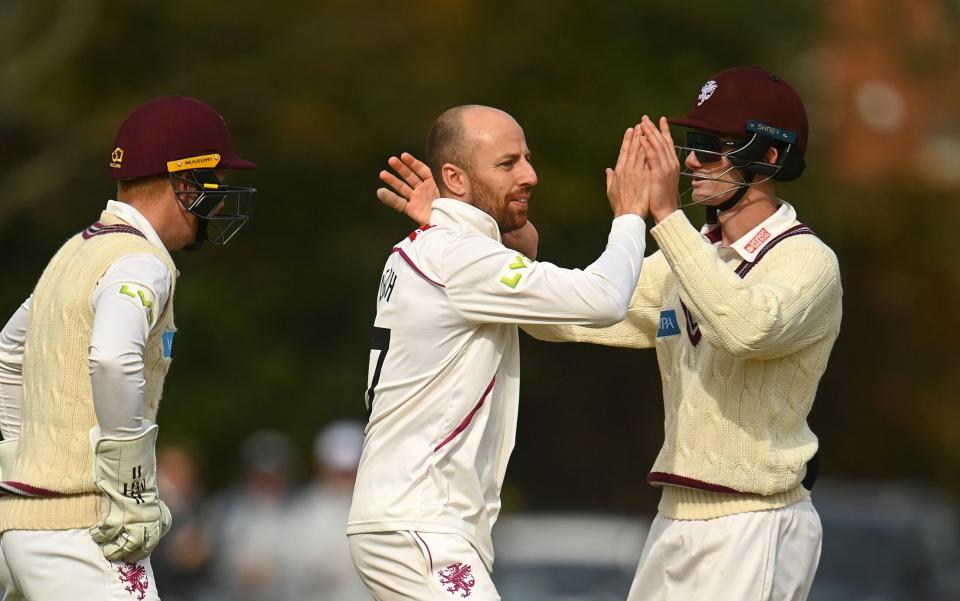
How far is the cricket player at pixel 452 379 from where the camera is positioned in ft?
18.4

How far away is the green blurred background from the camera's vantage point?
18906 mm

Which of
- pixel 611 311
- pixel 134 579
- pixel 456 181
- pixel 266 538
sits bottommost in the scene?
pixel 266 538

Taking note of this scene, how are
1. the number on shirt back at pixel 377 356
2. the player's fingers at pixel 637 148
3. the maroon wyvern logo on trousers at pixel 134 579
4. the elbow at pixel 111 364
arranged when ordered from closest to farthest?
1. the elbow at pixel 111 364
2. the maroon wyvern logo on trousers at pixel 134 579
3. the number on shirt back at pixel 377 356
4. the player's fingers at pixel 637 148

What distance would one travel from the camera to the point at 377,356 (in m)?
5.87

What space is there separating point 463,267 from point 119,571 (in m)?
1.58

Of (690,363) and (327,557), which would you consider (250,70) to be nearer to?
(327,557)

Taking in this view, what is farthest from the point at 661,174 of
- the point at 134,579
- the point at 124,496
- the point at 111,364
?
the point at 134,579

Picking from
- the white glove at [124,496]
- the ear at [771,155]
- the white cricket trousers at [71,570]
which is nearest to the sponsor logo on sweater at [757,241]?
the ear at [771,155]

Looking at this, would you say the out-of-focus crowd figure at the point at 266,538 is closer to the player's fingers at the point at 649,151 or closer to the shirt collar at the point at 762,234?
the shirt collar at the point at 762,234

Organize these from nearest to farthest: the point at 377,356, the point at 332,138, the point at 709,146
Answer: the point at 377,356 → the point at 709,146 → the point at 332,138

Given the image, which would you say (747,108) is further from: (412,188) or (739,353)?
(412,188)

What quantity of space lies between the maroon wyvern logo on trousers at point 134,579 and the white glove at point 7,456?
29.4 inches

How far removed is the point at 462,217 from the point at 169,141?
3.70 feet

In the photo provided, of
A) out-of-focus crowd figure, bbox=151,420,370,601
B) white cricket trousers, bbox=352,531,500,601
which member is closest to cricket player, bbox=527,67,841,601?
white cricket trousers, bbox=352,531,500,601
